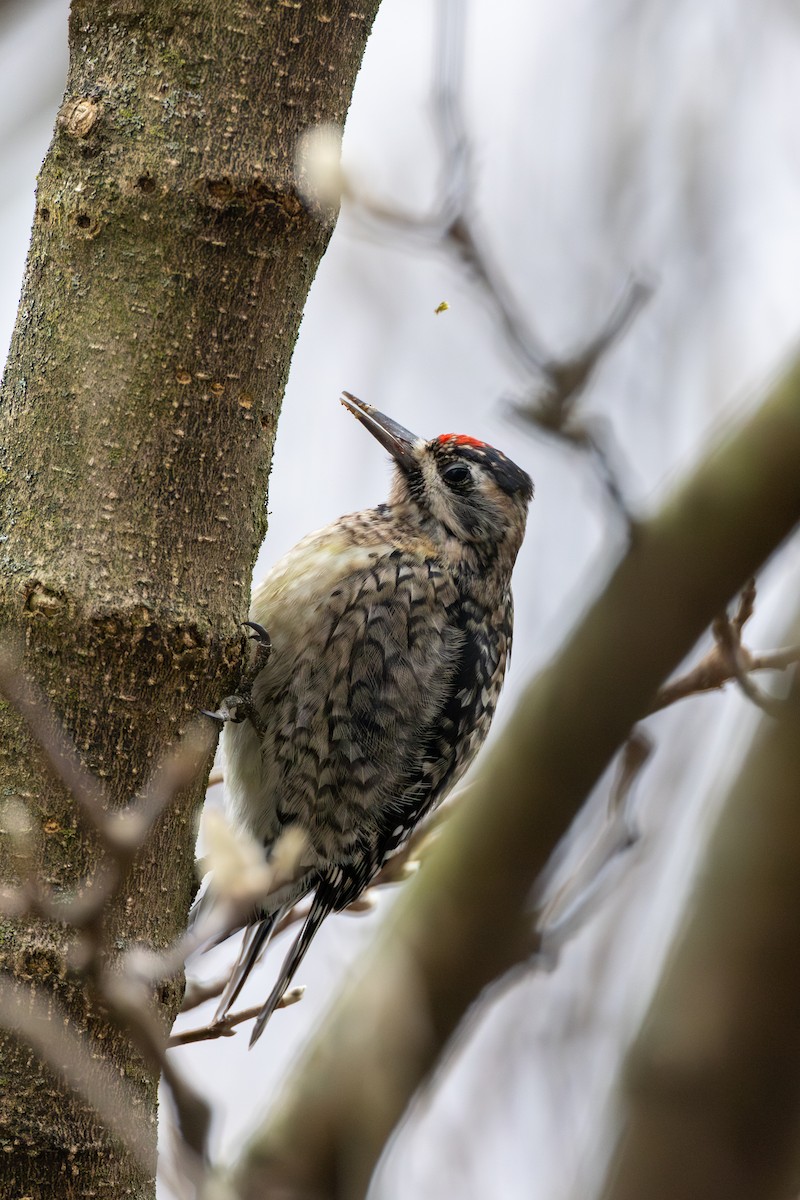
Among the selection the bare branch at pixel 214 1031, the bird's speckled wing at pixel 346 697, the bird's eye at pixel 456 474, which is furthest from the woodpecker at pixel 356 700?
the bare branch at pixel 214 1031

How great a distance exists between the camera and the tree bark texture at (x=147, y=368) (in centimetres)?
159

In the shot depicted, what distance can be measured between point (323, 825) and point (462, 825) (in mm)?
1342

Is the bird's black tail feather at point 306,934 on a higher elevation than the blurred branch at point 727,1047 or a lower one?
lower

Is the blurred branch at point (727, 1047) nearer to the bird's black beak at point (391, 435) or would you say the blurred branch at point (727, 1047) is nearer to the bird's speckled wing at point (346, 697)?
the bird's speckled wing at point (346, 697)

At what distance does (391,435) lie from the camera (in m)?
3.39

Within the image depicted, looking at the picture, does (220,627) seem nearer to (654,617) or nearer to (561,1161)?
(654,617)

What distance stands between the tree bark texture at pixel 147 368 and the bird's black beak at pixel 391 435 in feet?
5.28

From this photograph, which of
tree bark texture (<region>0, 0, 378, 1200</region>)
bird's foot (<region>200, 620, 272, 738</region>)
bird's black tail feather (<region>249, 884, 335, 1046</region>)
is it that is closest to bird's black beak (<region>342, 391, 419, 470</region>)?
bird's foot (<region>200, 620, 272, 738</region>)

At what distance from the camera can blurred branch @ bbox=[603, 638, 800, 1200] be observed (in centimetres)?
104

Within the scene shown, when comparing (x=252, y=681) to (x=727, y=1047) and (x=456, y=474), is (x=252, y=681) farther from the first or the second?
(x=727, y=1047)

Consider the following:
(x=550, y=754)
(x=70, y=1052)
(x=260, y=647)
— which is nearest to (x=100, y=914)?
(x=70, y=1052)

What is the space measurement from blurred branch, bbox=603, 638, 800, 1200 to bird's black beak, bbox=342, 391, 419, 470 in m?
2.19

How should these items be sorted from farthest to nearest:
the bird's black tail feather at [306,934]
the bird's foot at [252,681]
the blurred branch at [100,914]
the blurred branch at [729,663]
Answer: the bird's black tail feather at [306,934] < the bird's foot at [252,681] < the blurred branch at [729,663] < the blurred branch at [100,914]

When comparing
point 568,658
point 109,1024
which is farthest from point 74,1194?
point 568,658
